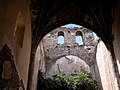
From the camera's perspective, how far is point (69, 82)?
12.0 metres

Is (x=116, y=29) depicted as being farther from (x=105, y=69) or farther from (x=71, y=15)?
(x=105, y=69)

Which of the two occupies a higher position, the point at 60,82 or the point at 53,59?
the point at 53,59

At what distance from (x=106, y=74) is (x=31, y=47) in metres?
4.71

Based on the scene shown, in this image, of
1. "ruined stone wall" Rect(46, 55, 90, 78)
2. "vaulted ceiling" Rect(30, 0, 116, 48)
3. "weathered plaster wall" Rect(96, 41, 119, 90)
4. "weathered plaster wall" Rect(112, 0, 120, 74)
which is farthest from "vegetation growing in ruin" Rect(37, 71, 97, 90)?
"weathered plaster wall" Rect(112, 0, 120, 74)

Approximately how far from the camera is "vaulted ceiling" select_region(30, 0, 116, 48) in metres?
8.55

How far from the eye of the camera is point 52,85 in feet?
37.6

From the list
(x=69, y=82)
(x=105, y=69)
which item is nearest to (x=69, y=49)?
(x=69, y=82)

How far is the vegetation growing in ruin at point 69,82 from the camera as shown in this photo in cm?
1124

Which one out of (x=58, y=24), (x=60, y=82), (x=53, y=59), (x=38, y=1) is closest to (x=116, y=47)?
(x=58, y=24)

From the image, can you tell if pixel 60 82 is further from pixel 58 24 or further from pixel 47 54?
pixel 58 24

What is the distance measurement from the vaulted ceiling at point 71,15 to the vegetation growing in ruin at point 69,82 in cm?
341

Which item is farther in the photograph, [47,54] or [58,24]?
[47,54]

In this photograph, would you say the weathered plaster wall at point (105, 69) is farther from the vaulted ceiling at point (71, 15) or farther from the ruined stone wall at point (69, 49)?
the vaulted ceiling at point (71, 15)

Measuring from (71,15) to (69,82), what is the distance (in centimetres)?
452
